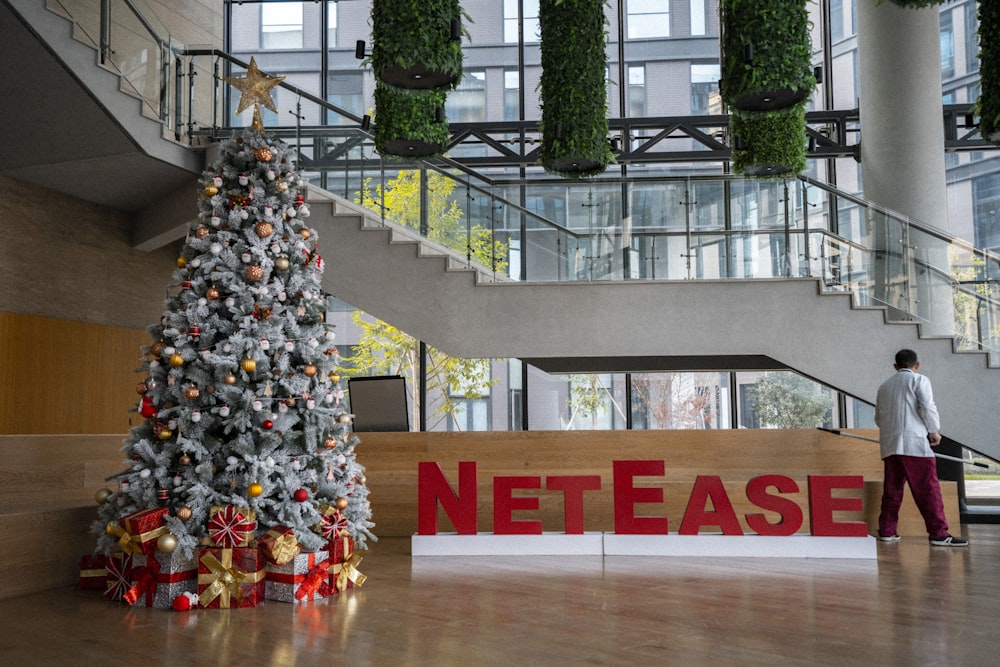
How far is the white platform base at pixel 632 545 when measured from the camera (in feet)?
23.4

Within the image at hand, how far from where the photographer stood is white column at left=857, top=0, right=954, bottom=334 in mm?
11148

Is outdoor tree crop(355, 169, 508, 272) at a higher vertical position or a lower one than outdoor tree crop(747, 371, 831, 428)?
higher

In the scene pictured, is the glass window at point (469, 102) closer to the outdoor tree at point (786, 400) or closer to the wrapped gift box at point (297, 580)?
the outdoor tree at point (786, 400)

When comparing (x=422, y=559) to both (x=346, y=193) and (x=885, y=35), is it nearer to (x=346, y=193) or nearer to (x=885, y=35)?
(x=346, y=193)

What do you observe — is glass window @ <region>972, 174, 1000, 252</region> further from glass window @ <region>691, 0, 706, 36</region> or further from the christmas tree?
the christmas tree

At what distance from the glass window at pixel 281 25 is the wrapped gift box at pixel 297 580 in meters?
12.4

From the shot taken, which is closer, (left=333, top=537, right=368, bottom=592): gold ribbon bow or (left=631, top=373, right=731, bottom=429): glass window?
(left=333, top=537, right=368, bottom=592): gold ribbon bow

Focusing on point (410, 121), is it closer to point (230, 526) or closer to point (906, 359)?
point (230, 526)

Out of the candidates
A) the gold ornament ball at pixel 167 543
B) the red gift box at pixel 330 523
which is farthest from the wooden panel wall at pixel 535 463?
the red gift box at pixel 330 523

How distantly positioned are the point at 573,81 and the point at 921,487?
443cm

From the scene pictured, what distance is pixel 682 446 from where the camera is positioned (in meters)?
9.53

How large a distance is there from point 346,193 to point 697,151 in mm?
6792

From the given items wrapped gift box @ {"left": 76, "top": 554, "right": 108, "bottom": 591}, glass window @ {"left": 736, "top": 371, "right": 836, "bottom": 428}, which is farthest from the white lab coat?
glass window @ {"left": 736, "top": 371, "right": 836, "bottom": 428}

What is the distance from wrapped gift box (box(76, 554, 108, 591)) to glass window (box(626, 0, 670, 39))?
1293 centimetres
